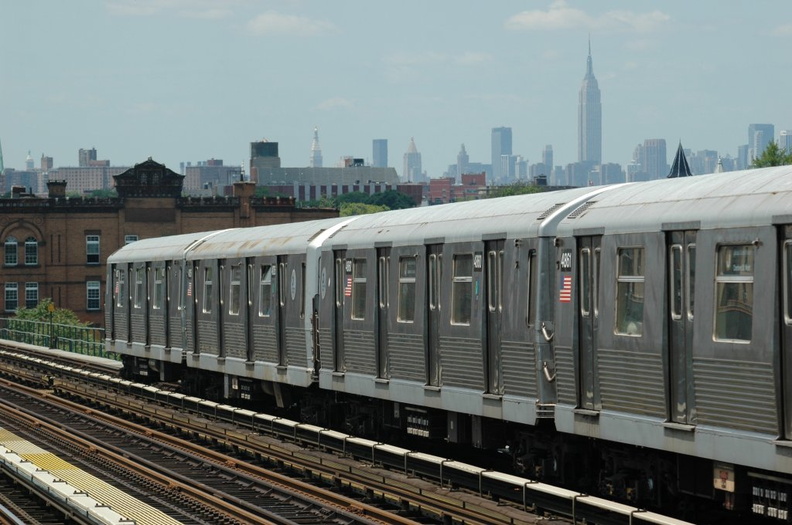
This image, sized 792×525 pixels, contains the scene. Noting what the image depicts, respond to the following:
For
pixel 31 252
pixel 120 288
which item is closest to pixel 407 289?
pixel 120 288

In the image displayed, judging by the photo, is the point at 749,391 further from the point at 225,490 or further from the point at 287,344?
the point at 287,344

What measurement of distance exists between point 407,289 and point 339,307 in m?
3.04

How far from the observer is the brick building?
113 metres

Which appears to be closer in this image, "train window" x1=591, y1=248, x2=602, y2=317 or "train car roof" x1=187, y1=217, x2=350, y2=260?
"train window" x1=591, y1=248, x2=602, y2=317

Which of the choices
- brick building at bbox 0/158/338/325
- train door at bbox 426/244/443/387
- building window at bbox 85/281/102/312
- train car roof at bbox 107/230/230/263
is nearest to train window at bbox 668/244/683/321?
train door at bbox 426/244/443/387

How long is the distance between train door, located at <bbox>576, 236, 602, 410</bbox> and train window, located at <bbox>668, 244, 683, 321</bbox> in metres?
1.51

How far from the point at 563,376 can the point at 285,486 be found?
6.78 metres

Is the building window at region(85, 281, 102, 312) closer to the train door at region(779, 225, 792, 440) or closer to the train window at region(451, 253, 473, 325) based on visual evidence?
the train window at region(451, 253, 473, 325)

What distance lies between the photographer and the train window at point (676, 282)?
1449cm

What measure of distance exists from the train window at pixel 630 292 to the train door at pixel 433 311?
4.93 metres

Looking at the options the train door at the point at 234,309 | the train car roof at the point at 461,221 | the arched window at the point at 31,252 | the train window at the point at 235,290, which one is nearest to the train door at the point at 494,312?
the train car roof at the point at 461,221

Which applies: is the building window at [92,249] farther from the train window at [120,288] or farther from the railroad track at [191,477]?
the railroad track at [191,477]

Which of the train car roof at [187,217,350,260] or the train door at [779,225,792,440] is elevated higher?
the train car roof at [187,217,350,260]

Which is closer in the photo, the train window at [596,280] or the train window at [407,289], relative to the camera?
the train window at [596,280]
